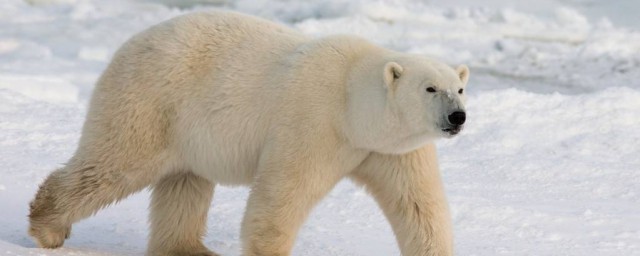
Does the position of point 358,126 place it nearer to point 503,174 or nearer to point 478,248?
point 478,248

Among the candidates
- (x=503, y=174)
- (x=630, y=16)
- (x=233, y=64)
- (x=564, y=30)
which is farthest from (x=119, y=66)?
(x=630, y=16)

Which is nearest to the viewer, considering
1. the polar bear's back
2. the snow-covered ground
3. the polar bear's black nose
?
the polar bear's black nose

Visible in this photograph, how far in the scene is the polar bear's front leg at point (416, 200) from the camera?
160 inches

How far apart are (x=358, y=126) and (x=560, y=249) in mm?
1641

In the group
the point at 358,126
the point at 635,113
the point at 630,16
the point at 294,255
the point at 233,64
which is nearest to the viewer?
the point at 358,126

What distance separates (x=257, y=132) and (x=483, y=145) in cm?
323

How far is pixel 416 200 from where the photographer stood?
407cm

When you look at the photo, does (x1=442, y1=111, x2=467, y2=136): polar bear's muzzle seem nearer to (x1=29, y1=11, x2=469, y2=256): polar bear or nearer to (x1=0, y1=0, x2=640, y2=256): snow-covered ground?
(x1=29, y1=11, x2=469, y2=256): polar bear

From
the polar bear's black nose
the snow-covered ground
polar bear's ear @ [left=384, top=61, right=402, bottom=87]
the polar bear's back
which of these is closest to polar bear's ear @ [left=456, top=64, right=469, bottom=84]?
polar bear's ear @ [left=384, top=61, right=402, bottom=87]

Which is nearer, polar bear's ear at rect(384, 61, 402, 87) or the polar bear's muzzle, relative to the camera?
the polar bear's muzzle

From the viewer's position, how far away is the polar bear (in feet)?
13.0

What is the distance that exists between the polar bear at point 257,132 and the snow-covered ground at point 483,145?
0.36 metres

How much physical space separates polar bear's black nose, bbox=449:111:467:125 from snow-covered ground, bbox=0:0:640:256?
1.47 metres

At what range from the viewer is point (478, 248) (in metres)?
5.04
